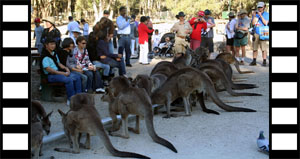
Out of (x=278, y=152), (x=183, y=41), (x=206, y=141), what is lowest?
(x=206, y=141)

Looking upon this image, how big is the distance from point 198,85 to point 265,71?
5.65 m

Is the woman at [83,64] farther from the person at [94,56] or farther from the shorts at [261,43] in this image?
the shorts at [261,43]

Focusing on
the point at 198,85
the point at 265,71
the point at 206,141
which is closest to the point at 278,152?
the point at 206,141

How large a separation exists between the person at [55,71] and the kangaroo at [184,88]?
1856 millimetres

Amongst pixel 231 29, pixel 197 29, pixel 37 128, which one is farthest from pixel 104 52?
pixel 231 29

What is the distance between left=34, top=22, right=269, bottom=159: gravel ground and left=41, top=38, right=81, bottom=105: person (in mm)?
456

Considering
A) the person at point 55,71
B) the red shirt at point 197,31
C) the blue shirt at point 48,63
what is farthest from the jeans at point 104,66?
the red shirt at point 197,31

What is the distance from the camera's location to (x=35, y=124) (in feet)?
15.1

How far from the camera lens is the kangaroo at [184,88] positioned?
6.86 metres

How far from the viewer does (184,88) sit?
691cm

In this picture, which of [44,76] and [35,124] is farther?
[44,76]

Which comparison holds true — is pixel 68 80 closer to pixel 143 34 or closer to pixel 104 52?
pixel 104 52

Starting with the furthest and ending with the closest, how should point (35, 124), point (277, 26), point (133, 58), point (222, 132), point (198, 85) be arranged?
point (133, 58)
point (198, 85)
point (222, 132)
point (35, 124)
point (277, 26)

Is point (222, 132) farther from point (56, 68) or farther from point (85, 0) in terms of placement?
point (85, 0)
